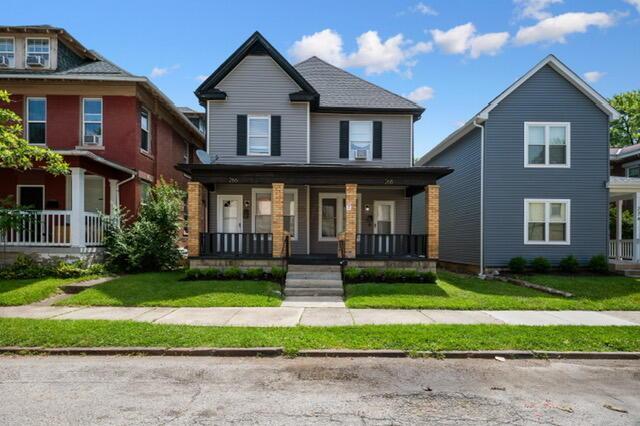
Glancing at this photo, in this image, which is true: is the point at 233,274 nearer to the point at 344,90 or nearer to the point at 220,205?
the point at 220,205

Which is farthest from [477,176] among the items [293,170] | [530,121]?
[293,170]

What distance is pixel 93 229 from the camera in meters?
14.2

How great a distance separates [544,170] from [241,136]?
1175 cm

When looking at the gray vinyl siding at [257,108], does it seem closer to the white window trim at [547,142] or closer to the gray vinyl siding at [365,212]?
the gray vinyl siding at [365,212]

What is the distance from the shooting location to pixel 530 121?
1554 centimetres

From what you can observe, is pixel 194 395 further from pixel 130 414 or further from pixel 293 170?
pixel 293 170

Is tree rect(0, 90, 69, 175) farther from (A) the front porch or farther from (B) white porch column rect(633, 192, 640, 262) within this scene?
(B) white porch column rect(633, 192, 640, 262)

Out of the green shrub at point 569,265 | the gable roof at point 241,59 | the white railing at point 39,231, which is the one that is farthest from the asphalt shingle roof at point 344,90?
the white railing at point 39,231

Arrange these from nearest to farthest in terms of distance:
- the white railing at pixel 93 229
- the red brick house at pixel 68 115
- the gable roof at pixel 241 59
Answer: the white railing at pixel 93 229 → the gable roof at pixel 241 59 → the red brick house at pixel 68 115

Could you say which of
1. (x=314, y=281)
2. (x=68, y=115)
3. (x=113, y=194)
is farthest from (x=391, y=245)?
(x=68, y=115)

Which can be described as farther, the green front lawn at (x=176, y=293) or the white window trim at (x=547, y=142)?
the white window trim at (x=547, y=142)

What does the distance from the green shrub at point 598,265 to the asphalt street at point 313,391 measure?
10212mm

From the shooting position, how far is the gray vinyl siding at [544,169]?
15422 millimetres

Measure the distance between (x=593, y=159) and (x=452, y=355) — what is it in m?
13.3
